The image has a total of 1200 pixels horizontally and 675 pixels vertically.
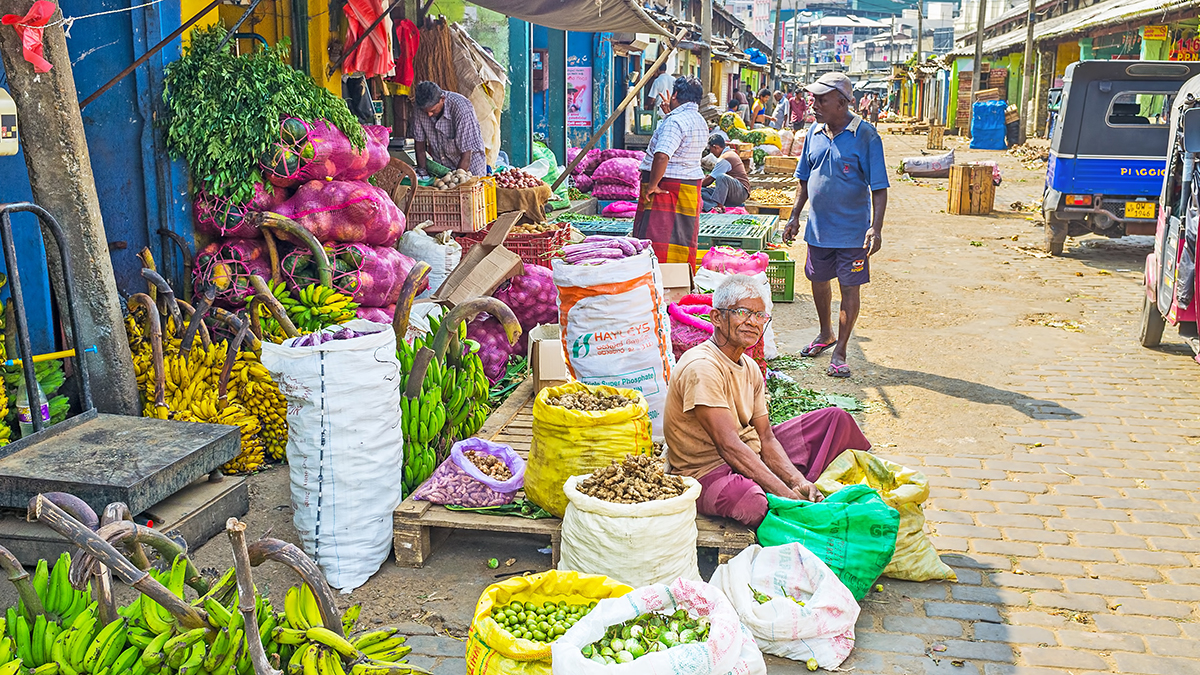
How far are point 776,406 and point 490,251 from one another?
2.21 metres

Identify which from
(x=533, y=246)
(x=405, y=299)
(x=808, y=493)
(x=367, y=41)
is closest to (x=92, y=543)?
(x=808, y=493)

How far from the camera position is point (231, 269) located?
6.05 metres

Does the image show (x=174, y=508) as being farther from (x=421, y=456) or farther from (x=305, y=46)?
(x=305, y=46)

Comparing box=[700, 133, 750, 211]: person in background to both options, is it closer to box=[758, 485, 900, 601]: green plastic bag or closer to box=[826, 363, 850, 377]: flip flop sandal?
box=[826, 363, 850, 377]: flip flop sandal

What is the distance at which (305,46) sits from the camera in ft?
25.5

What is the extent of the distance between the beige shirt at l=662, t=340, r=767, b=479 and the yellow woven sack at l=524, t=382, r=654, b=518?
0.17 meters

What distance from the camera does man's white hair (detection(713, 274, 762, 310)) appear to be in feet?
13.6

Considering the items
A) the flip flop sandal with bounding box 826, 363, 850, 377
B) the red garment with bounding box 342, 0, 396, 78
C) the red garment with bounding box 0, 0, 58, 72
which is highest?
the red garment with bounding box 342, 0, 396, 78

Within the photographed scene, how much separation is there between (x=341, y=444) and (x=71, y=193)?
181 centimetres

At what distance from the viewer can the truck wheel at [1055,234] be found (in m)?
12.2

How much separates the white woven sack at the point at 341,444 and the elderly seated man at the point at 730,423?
1193 millimetres

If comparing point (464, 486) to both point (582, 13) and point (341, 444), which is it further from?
point (582, 13)

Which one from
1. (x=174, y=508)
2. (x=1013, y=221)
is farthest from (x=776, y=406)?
(x=1013, y=221)

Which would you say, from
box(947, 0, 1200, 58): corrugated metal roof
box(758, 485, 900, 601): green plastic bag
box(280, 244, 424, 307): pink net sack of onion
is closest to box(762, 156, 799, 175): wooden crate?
box(947, 0, 1200, 58): corrugated metal roof
